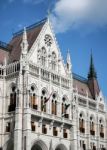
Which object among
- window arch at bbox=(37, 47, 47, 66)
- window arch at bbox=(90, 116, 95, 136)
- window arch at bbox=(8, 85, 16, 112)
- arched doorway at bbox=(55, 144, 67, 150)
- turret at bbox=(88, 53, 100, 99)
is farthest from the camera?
turret at bbox=(88, 53, 100, 99)

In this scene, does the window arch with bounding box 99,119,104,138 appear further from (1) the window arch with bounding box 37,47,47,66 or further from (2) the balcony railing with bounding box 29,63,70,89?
(1) the window arch with bounding box 37,47,47,66

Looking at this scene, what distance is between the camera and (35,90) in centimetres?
A: 6781

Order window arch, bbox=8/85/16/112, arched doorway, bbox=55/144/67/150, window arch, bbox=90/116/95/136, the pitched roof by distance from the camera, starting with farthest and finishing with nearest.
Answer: window arch, bbox=90/116/95/136, the pitched roof, arched doorway, bbox=55/144/67/150, window arch, bbox=8/85/16/112

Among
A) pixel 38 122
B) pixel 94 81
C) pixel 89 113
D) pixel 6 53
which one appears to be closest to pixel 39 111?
pixel 38 122

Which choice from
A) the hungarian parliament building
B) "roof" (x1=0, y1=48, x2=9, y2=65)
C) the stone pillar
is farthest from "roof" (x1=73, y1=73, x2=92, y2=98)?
the stone pillar

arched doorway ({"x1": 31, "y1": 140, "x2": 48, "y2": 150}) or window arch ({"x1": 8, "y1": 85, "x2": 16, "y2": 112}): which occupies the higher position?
window arch ({"x1": 8, "y1": 85, "x2": 16, "y2": 112})

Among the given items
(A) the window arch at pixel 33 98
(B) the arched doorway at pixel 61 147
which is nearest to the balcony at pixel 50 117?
(A) the window arch at pixel 33 98

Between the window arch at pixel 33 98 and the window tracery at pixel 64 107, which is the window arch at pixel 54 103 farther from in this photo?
the window arch at pixel 33 98

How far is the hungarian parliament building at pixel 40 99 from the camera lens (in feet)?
212

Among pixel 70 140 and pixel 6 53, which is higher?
pixel 6 53

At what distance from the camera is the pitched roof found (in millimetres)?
72850

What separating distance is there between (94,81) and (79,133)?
18.8 meters

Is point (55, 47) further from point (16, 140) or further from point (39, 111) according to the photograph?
point (16, 140)

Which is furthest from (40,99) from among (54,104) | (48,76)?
(48,76)
